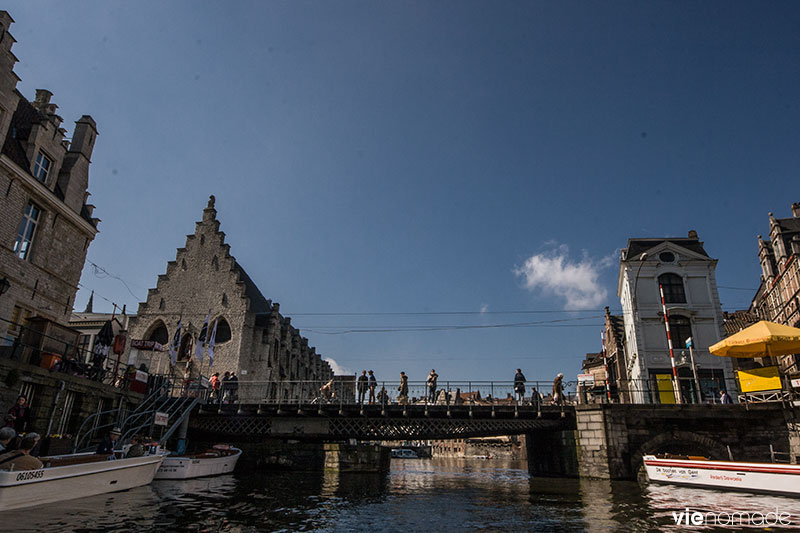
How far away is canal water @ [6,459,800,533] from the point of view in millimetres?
10257

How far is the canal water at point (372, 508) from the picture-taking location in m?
10.3

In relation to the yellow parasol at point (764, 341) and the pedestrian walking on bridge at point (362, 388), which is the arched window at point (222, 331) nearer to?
the pedestrian walking on bridge at point (362, 388)

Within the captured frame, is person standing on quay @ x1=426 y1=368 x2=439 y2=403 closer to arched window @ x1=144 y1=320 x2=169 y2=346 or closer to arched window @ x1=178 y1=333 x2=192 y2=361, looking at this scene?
arched window @ x1=178 y1=333 x2=192 y2=361

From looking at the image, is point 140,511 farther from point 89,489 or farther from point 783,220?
point 783,220

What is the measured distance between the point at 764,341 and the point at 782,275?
2234 cm

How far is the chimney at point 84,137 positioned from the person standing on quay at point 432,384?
20.8m

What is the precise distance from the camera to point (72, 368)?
18.8 m

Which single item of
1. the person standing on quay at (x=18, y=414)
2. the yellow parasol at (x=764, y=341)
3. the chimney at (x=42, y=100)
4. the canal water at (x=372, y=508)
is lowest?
the canal water at (x=372, y=508)

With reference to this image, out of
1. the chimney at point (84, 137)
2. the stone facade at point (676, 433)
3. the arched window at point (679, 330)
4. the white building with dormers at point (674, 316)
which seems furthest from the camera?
the arched window at point (679, 330)

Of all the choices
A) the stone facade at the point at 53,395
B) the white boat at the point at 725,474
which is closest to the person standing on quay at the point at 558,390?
the white boat at the point at 725,474

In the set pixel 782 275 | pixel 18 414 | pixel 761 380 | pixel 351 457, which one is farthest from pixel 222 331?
pixel 782 275

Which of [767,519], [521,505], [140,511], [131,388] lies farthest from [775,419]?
[131,388]

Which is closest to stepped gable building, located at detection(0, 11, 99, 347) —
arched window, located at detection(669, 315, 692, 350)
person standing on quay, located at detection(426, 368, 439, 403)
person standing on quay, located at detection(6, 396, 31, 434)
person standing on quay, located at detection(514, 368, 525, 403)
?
person standing on quay, located at detection(6, 396, 31, 434)

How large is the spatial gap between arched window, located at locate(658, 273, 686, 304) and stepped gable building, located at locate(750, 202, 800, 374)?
8.07m
